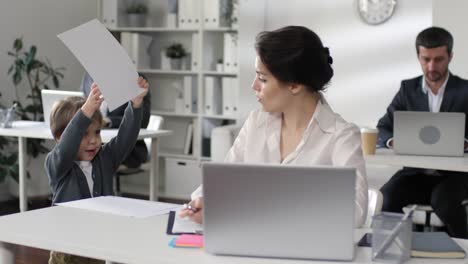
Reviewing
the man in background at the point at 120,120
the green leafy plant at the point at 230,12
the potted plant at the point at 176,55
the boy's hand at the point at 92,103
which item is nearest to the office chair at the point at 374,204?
the boy's hand at the point at 92,103

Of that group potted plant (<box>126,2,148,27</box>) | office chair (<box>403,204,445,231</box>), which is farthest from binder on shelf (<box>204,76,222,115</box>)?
office chair (<box>403,204,445,231</box>)

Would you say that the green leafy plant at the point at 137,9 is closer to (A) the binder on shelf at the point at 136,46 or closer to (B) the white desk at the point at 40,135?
(A) the binder on shelf at the point at 136,46

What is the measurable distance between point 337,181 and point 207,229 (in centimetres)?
31

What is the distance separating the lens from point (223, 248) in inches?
64.6

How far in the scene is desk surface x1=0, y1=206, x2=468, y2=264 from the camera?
5.36 feet

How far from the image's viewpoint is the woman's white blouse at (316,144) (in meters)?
2.07

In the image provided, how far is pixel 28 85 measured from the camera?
5.89m

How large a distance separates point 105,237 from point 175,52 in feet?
14.5

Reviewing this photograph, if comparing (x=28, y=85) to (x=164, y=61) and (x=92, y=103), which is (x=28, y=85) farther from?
(x=92, y=103)

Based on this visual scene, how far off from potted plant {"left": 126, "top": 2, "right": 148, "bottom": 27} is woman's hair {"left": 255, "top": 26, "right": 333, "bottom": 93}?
428 cm

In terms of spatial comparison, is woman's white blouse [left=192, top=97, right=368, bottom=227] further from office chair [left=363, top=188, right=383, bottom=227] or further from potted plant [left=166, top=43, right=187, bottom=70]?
potted plant [left=166, top=43, right=187, bottom=70]

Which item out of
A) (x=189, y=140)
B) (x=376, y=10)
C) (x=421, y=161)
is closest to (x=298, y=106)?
(x=421, y=161)

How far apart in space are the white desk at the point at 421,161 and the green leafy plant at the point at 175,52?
9.80 feet

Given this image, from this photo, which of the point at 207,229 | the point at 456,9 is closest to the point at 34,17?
the point at 456,9
